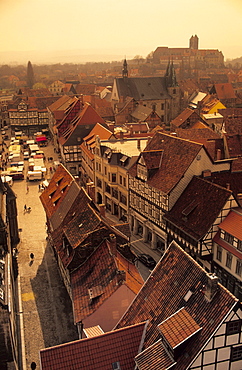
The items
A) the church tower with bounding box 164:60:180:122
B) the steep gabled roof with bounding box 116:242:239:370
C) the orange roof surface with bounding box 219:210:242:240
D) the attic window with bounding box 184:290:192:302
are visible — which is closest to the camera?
the steep gabled roof with bounding box 116:242:239:370

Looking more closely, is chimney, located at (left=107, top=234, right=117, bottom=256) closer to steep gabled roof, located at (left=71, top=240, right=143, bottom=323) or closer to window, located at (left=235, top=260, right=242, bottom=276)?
steep gabled roof, located at (left=71, top=240, right=143, bottom=323)

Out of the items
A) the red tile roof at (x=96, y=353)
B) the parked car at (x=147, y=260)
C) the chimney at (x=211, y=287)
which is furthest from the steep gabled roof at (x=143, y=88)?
the red tile roof at (x=96, y=353)

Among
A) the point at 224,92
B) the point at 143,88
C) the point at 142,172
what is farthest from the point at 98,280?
the point at 224,92

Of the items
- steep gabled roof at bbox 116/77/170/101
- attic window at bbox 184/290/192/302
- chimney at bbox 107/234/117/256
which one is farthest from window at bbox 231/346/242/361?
steep gabled roof at bbox 116/77/170/101

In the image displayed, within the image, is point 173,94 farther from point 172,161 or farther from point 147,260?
point 147,260

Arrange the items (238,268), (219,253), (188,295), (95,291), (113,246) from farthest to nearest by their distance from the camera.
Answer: (219,253) < (238,268) < (113,246) < (95,291) < (188,295)

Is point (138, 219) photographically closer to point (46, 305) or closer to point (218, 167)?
point (218, 167)
